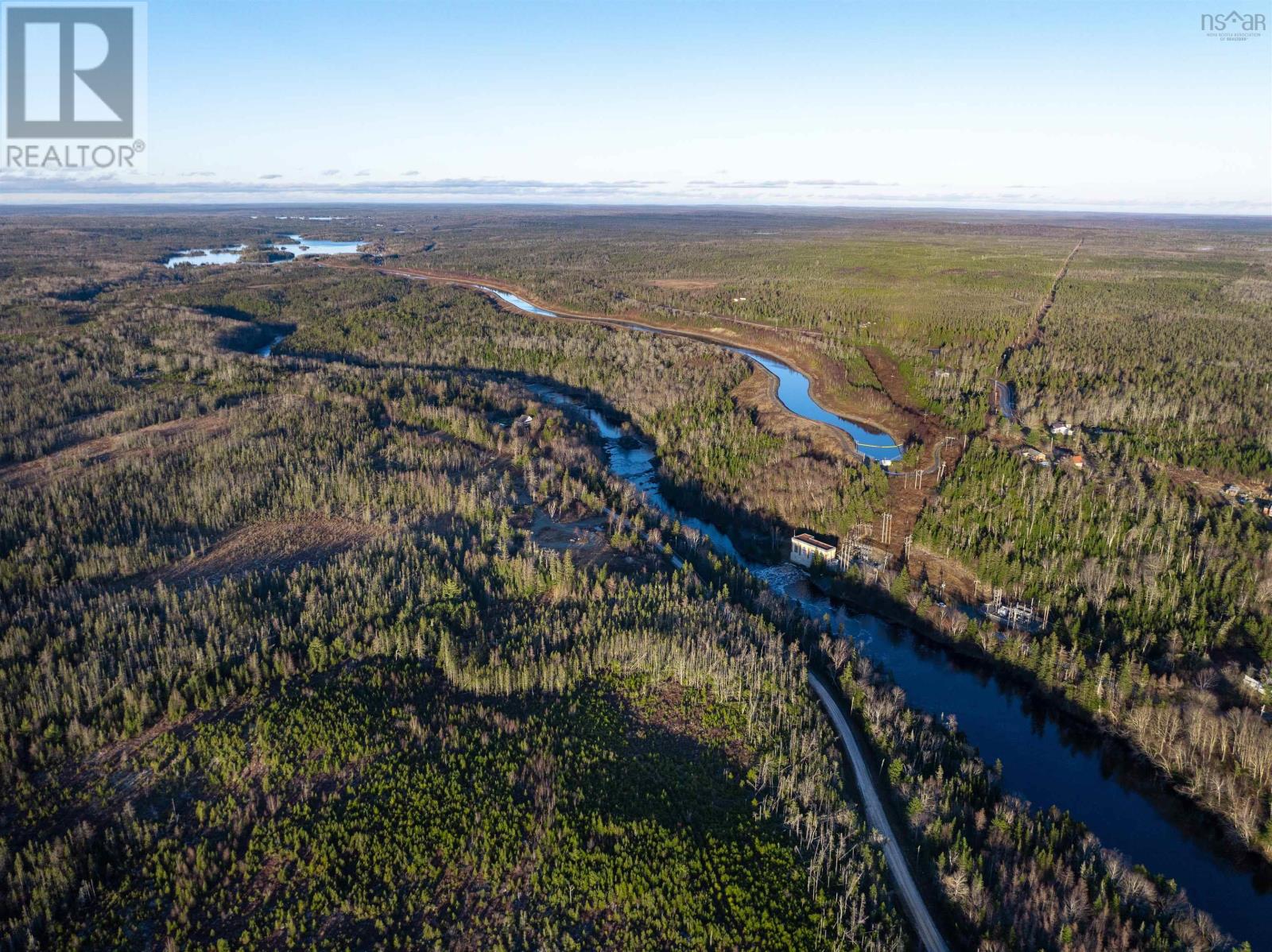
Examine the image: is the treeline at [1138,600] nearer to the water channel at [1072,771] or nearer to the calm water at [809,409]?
the water channel at [1072,771]

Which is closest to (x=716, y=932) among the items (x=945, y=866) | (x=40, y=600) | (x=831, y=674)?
(x=945, y=866)

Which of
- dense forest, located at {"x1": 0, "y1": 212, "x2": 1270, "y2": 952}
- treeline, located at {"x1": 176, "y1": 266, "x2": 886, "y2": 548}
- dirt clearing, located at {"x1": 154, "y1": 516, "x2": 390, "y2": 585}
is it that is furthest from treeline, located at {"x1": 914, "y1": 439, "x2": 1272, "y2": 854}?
dirt clearing, located at {"x1": 154, "y1": 516, "x2": 390, "y2": 585}

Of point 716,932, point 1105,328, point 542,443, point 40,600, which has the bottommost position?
point 716,932

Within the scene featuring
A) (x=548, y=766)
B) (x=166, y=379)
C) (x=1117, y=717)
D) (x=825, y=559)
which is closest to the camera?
(x=548, y=766)

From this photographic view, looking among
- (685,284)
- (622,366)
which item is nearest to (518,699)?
(622,366)

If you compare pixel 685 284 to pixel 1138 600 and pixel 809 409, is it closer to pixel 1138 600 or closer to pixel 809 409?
pixel 809 409

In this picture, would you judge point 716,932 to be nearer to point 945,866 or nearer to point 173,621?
point 945,866
